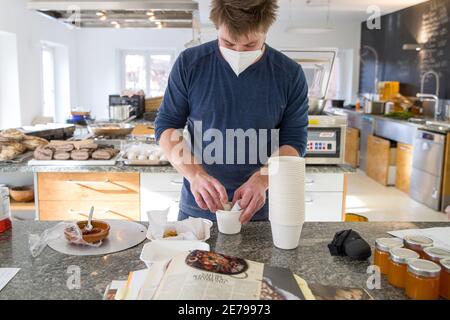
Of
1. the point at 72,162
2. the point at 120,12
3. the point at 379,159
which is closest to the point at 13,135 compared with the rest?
the point at 72,162

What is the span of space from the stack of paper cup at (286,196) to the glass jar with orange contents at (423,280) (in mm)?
308

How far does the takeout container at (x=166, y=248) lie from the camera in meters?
1.10

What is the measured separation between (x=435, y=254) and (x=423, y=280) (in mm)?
113

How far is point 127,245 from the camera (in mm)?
1284

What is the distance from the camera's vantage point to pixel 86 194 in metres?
2.83

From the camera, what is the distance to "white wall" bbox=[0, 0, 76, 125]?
592cm

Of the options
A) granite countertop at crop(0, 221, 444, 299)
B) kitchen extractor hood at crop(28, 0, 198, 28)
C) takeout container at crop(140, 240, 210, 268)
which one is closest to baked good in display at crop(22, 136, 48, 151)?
kitchen extractor hood at crop(28, 0, 198, 28)

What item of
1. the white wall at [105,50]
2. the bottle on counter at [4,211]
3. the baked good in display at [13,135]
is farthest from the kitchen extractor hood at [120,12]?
the white wall at [105,50]

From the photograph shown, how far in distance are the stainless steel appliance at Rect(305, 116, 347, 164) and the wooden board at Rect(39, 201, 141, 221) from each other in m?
1.17

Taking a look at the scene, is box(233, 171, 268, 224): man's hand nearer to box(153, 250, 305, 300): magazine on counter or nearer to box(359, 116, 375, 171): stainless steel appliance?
box(153, 250, 305, 300): magazine on counter
